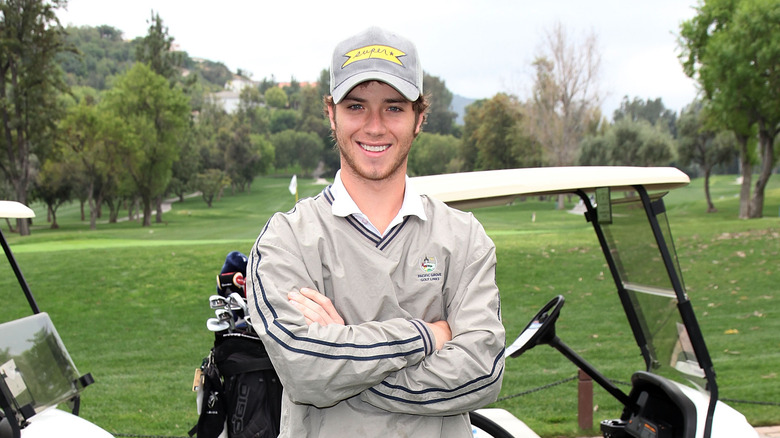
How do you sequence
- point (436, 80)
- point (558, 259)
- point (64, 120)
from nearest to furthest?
point (558, 259), point (64, 120), point (436, 80)

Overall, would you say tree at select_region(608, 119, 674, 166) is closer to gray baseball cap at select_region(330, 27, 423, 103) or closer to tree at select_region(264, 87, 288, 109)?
gray baseball cap at select_region(330, 27, 423, 103)

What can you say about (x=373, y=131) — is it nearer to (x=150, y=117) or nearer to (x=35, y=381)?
(x=35, y=381)

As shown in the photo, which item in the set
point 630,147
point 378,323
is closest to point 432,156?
point 630,147

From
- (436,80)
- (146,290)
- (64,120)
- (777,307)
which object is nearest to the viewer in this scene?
(777,307)

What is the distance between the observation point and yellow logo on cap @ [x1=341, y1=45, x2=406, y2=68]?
169cm

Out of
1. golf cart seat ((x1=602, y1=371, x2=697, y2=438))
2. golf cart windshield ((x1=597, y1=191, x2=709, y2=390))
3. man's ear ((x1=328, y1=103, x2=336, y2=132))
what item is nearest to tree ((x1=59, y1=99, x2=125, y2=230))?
golf cart windshield ((x1=597, y1=191, x2=709, y2=390))

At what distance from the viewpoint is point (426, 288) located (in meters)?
1.65

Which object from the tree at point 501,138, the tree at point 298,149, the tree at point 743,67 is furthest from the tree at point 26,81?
the tree at point 298,149

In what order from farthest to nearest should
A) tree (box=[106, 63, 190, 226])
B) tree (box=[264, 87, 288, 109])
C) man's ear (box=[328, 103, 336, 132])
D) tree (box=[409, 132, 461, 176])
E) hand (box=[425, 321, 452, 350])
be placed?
tree (box=[264, 87, 288, 109])
tree (box=[409, 132, 461, 176])
tree (box=[106, 63, 190, 226])
man's ear (box=[328, 103, 336, 132])
hand (box=[425, 321, 452, 350])

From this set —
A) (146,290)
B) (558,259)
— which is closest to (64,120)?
(146,290)

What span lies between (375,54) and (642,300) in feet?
7.09

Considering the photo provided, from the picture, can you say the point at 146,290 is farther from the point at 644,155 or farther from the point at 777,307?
the point at 644,155

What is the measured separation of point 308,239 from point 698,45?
104 feet

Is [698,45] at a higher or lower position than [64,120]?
higher
